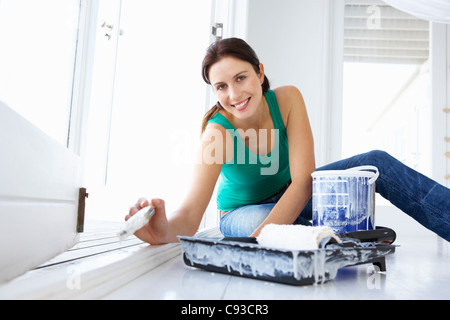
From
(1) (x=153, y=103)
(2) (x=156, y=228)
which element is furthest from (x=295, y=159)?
(1) (x=153, y=103)

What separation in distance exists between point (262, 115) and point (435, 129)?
2.30 metres

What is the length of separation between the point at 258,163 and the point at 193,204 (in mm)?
381

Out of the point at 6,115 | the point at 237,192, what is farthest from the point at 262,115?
the point at 6,115

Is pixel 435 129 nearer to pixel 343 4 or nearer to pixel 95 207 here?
pixel 343 4

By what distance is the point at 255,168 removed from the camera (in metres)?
1.35

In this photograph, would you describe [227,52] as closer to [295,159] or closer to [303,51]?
[295,159]

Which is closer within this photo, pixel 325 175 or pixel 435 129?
pixel 325 175

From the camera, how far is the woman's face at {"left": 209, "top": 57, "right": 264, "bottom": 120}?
3.98 feet

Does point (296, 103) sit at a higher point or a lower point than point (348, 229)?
higher

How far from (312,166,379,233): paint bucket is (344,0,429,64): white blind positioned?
245cm

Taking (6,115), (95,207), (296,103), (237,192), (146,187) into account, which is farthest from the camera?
(146,187)

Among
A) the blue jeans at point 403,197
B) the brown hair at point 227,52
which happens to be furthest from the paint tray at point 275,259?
the brown hair at point 227,52

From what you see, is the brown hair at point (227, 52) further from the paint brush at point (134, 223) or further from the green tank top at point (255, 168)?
the paint brush at point (134, 223)

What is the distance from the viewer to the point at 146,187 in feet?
7.23
